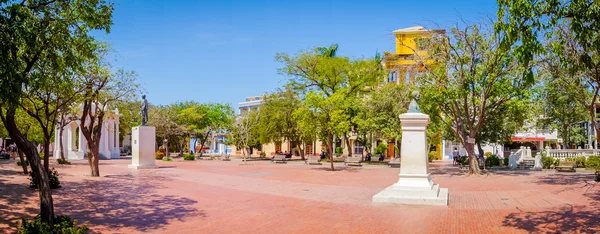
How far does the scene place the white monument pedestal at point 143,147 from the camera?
28.5 meters

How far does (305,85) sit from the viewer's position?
3819 centimetres

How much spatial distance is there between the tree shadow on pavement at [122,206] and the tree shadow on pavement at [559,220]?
6.79 meters

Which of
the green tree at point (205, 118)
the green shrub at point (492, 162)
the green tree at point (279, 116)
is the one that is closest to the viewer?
the green shrub at point (492, 162)

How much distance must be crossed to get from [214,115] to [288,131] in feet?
41.9

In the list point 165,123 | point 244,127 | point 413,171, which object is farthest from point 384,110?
point 413,171

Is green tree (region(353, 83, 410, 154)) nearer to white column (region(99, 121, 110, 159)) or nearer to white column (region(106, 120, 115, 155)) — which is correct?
white column (region(99, 121, 110, 159))

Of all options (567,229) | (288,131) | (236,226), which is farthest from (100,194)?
(288,131)

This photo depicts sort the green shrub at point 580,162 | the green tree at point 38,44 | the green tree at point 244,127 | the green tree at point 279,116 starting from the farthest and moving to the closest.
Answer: the green tree at point 279,116 < the green tree at point 244,127 < the green shrub at point 580,162 < the green tree at point 38,44

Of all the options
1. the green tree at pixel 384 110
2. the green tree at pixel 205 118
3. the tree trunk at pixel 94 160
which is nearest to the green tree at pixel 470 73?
the green tree at pixel 384 110

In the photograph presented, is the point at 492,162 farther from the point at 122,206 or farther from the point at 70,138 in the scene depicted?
the point at 70,138

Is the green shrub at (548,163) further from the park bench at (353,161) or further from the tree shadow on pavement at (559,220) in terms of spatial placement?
the tree shadow on pavement at (559,220)

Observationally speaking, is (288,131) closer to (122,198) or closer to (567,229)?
(122,198)

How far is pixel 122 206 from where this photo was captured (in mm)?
12133

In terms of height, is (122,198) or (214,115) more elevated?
(214,115)
